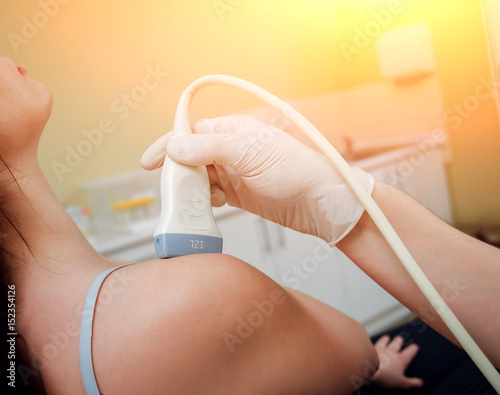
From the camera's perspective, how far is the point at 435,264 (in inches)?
26.9

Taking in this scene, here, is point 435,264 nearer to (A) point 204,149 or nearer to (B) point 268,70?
(A) point 204,149

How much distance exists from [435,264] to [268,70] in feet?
6.98

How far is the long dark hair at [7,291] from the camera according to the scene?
675 mm

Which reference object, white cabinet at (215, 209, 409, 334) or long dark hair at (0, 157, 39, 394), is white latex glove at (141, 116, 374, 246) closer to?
long dark hair at (0, 157, 39, 394)

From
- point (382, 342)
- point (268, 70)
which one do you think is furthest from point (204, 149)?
point (268, 70)

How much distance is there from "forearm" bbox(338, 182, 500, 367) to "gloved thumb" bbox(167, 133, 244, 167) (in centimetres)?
25

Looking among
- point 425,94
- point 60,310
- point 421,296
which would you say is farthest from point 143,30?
point 421,296

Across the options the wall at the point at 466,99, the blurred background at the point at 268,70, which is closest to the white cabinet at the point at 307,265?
the blurred background at the point at 268,70

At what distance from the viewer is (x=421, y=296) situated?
Answer: 2.24 ft

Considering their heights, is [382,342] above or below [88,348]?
below

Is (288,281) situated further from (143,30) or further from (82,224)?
(143,30)

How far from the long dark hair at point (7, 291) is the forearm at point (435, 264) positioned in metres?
0.55

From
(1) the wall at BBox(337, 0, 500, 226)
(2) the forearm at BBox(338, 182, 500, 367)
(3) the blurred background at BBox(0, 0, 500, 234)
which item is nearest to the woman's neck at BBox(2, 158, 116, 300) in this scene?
(2) the forearm at BBox(338, 182, 500, 367)

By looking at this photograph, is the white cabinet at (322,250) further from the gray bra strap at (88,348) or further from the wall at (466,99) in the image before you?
the gray bra strap at (88,348)
